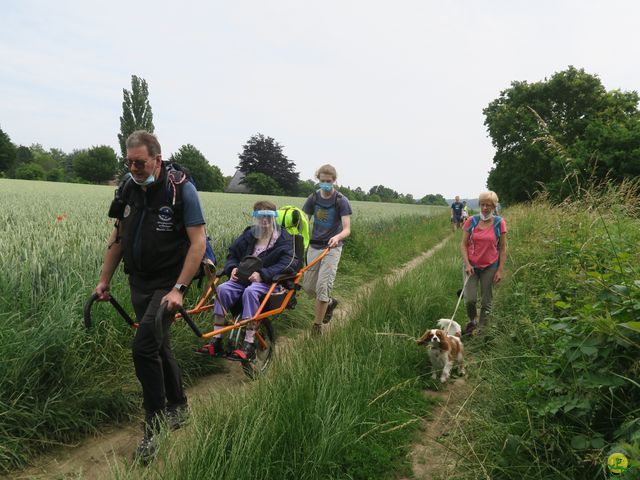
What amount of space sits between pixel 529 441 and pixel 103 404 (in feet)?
9.75

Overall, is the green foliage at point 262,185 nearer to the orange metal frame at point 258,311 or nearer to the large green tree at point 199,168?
the large green tree at point 199,168

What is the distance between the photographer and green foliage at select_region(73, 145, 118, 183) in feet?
235

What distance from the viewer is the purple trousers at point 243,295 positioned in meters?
3.89

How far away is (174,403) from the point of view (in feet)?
10.0

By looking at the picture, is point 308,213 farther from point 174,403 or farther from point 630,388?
point 630,388

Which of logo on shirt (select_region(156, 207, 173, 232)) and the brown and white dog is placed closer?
logo on shirt (select_region(156, 207, 173, 232))

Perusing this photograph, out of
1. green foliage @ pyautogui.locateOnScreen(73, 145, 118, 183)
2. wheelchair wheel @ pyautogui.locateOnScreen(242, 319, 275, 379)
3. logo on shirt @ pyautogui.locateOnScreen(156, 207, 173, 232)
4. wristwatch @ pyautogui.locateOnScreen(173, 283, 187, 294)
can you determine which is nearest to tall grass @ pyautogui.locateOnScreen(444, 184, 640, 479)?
wristwatch @ pyautogui.locateOnScreen(173, 283, 187, 294)

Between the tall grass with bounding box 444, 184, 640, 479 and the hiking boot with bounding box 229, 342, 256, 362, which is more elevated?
the tall grass with bounding box 444, 184, 640, 479

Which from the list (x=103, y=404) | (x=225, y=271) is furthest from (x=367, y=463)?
(x=225, y=271)

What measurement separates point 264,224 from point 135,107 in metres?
59.3

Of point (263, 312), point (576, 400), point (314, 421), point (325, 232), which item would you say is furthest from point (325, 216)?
point (576, 400)

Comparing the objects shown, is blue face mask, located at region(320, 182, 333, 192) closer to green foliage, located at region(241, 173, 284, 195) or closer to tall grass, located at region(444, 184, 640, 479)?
tall grass, located at region(444, 184, 640, 479)

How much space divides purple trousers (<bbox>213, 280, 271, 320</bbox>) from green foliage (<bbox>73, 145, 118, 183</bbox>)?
78397 millimetres

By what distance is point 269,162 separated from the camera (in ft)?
246
